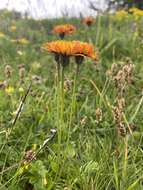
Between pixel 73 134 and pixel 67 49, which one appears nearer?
pixel 67 49

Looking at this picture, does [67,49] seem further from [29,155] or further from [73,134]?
[73,134]

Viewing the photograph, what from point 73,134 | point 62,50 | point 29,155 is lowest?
point 73,134

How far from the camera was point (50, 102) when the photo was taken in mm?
2504

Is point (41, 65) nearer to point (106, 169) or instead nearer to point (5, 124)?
Answer: point (5, 124)

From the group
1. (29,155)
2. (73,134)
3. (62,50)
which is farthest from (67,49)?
(73,134)

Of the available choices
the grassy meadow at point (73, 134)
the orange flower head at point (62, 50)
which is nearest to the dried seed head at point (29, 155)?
the grassy meadow at point (73, 134)

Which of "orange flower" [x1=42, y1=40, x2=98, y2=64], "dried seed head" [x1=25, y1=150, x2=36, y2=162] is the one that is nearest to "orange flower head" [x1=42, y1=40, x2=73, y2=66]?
"orange flower" [x1=42, y1=40, x2=98, y2=64]

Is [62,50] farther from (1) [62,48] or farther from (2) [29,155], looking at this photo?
(2) [29,155]

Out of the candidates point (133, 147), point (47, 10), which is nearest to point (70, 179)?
point (133, 147)

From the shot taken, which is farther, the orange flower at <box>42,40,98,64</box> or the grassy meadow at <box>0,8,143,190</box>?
the grassy meadow at <box>0,8,143,190</box>

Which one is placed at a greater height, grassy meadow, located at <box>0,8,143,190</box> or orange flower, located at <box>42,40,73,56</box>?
orange flower, located at <box>42,40,73,56</box>

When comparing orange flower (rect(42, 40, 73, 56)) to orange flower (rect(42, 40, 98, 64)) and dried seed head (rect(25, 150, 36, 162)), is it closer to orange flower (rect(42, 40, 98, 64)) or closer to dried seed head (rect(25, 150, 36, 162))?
orange flower (rect(42, 40, 98, 64))

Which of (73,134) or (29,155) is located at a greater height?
(29,155)

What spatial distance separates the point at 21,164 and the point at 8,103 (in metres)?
0.75
